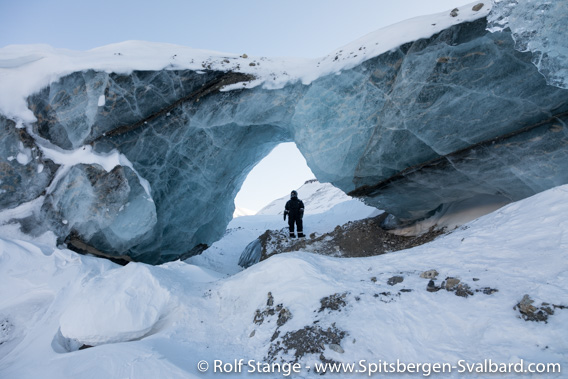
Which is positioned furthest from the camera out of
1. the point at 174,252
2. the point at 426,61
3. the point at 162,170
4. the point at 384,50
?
the point at 174,252

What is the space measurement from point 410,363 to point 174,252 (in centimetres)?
718

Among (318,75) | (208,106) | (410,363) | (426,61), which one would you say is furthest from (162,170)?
(410,363)

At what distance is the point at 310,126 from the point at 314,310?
456cm

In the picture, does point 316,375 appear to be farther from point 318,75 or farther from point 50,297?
point 318,75

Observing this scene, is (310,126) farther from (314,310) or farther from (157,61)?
(314,310)

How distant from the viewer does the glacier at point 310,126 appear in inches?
194

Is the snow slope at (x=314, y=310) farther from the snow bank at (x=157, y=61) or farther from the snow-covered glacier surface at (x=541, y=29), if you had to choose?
the snow bank at (x=157, y=61)

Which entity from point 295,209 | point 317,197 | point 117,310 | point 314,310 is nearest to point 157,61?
point 117,310

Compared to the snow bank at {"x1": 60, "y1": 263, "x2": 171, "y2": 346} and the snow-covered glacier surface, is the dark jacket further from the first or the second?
the snow-covered glacier surface

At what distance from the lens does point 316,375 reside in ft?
7.14

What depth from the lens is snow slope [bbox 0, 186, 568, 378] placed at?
2.16m

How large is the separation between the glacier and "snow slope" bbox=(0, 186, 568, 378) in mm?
1784

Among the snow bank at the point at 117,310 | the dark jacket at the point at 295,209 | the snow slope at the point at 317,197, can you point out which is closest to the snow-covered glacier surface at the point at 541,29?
the snow bank at the point at 117,310

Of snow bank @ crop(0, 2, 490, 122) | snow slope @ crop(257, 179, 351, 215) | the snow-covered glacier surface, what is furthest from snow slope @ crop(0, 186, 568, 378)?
snow slope @ crop(257, 179, 351, 215)
